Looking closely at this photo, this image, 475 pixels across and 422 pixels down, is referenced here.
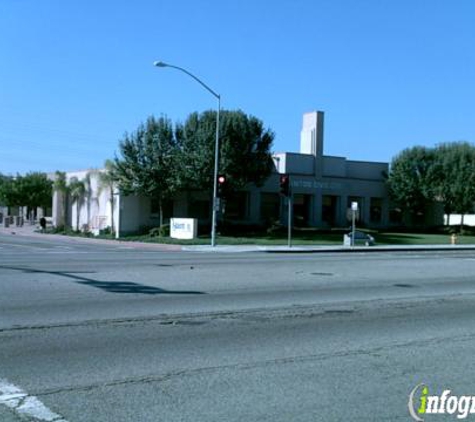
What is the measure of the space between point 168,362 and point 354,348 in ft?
8.42

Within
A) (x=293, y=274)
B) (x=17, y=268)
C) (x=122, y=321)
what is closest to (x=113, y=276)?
(x=17, y=268)

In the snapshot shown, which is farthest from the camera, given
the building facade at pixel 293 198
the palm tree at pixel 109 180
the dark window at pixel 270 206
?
the dark window at pixel 270 206

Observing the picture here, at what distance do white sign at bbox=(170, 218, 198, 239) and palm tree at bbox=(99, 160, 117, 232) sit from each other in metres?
5.68

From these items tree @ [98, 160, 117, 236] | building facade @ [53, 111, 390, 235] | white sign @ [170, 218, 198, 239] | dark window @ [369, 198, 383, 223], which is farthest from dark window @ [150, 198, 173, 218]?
dark window @ [369, 198, 383, 223]

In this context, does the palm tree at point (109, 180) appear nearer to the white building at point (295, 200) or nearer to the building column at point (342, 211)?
the white building at point (295, 200)

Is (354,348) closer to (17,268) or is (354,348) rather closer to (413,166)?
(17,268)

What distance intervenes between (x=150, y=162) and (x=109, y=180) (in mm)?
5062

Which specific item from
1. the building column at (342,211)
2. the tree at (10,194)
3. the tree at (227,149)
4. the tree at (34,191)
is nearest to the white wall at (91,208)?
the tree at (227,149)

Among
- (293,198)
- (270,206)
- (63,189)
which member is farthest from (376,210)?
(63,189)

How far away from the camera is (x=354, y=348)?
8.60 metres

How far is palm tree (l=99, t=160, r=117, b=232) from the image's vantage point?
152ft

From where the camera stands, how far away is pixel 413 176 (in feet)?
190

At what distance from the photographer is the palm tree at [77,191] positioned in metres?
51.9

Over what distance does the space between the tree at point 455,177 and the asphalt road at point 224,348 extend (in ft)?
139
